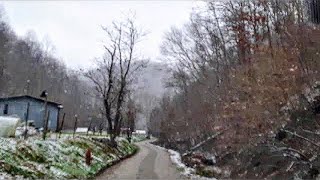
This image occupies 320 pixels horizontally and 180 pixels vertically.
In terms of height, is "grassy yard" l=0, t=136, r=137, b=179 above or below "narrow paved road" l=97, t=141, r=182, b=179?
above

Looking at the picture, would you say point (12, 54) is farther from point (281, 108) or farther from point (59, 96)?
point (281, 108)

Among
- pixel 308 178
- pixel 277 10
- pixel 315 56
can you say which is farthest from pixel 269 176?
pixel 277 10

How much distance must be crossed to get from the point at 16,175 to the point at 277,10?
16.0m

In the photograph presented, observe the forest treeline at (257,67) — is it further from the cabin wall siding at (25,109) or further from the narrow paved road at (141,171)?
the cabin wall siding at (25,109)

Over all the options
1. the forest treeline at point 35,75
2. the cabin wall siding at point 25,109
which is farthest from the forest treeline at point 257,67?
the forest treeline at point 35,75

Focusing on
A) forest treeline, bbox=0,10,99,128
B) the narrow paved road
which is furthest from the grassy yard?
forest treeline, bbox=0,10,99,128

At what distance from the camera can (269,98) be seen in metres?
17.2

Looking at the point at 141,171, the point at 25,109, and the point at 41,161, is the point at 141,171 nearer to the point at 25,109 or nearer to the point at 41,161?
the point at 41,161

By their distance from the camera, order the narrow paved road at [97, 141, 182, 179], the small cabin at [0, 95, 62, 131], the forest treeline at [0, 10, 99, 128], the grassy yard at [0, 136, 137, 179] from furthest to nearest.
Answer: the forest treeline at [0, 10, 99, 128] → the small cabin at [0, 95, 62, 131] → the narrow paved road at [97, 141, 182, 179] → the grassy yard at [0, 136, 137, 179]

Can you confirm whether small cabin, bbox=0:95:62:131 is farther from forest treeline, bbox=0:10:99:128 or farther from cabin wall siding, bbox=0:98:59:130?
forest treeline, bbox=0:10:99:128

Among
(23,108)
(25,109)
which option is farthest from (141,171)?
(23,108)

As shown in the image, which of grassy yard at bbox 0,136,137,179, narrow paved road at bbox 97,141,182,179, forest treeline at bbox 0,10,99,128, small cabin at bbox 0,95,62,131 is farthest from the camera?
forest treeline at bbox 0,10,99,128

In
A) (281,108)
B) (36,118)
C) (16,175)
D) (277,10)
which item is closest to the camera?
(16,175)

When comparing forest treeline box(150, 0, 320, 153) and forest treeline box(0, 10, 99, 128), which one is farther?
forest treeline box(0, 10, 99, 128)
